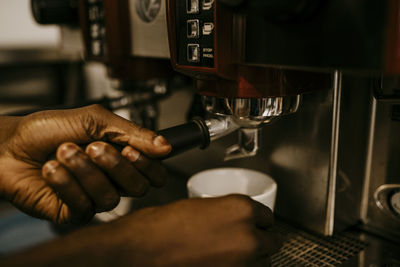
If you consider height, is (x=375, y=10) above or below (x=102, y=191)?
above

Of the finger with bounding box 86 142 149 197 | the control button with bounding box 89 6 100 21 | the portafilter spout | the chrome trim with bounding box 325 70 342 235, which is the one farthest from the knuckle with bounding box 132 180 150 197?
the control button with bounding box 89 6 100 21

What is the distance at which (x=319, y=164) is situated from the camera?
531 mm

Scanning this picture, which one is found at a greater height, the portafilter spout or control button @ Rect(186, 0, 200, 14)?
control button @ Rect(186, 0, 200, 14)

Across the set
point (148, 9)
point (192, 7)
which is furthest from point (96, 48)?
point (192, 7)

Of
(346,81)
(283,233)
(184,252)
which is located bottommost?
(283,233)

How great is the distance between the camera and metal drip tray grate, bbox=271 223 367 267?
1.57ft

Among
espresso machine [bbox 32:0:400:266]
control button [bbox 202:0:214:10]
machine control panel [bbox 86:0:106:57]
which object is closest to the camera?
espresso machine [bbox 32:0:400:266]

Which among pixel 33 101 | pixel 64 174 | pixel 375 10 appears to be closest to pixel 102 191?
pixel 64 174

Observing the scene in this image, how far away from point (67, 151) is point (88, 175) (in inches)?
1.2

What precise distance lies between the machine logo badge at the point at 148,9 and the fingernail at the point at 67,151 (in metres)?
0.28

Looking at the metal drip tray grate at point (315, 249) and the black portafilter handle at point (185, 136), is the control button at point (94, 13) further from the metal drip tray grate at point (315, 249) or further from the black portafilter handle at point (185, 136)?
the metal drip tray grate at point (315, 249)

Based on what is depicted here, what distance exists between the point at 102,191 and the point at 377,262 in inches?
14.1

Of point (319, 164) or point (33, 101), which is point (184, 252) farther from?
point (33, 101)

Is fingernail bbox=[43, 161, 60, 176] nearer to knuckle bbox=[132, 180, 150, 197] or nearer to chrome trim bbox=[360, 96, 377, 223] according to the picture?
knuckle bbox=[132, 180, 150, 197]
